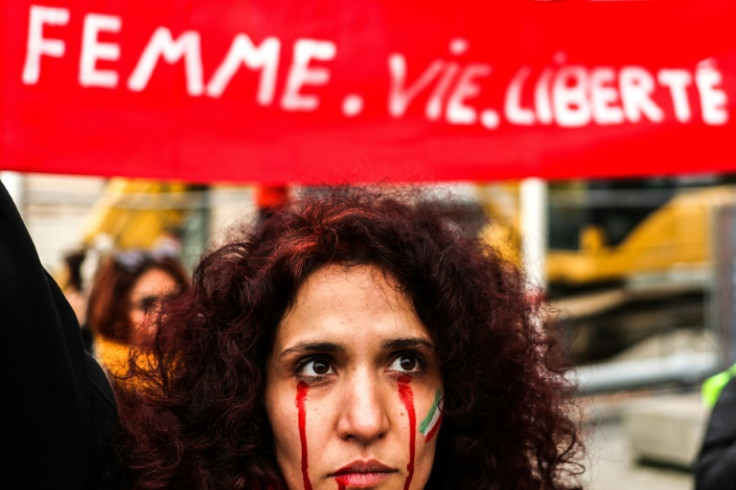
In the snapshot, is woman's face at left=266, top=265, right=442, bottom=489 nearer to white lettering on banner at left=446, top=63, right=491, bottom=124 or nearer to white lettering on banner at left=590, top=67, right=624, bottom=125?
white lettering on banner at left=446, top=63, right=491, bottom=124

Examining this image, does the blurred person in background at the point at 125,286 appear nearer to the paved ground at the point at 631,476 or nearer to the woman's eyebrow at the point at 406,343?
the woman's eyebrow at the point at 406,343

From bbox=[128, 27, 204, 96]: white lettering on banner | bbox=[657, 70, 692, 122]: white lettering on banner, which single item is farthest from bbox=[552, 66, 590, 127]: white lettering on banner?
bbox=[128, 27, 204, 96]: white lettering on banner

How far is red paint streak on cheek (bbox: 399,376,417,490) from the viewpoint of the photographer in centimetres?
180

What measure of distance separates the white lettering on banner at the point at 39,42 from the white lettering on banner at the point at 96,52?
0.18ft

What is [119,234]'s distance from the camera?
9.60 meters

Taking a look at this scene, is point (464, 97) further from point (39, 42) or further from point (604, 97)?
point (39, 42)

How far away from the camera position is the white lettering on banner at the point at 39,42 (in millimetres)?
2316

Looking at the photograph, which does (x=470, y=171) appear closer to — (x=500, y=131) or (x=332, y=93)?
(x=500, y=131)

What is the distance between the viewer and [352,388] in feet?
5.79

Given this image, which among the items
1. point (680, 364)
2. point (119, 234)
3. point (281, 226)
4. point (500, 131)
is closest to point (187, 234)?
point (119, 234)

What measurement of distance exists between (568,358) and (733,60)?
1.15 meters

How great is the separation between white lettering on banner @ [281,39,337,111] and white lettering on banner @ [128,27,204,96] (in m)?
0.25

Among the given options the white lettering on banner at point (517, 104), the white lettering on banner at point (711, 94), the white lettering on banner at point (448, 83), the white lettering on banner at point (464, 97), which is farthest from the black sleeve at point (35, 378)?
the white lettering on banner at point (711, 94)

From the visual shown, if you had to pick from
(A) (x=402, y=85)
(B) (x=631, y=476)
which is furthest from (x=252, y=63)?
(B) (x=631, y=476)
